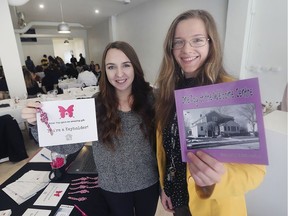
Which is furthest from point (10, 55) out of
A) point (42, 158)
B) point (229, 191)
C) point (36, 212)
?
point (229, 191)

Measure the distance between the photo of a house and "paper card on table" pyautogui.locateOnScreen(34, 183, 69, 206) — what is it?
0.89m

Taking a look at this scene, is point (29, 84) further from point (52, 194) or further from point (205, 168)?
point (205, 168)

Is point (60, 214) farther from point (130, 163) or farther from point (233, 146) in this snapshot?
point (233, 146)

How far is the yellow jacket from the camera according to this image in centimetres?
65

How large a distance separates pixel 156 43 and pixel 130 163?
5204 millimetres

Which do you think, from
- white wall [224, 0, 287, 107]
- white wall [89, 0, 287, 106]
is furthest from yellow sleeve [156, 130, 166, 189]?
white wall [224, 0, 287, 107]

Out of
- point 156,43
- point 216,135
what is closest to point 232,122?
point 216,135

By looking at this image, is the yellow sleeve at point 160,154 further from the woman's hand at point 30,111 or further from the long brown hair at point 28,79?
the long brown hair at point 28,79

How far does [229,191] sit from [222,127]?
0.23 meters

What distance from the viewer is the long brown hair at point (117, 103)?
1.09 meters

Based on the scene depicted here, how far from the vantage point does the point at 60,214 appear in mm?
991

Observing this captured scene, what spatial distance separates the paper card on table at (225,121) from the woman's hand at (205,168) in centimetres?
2

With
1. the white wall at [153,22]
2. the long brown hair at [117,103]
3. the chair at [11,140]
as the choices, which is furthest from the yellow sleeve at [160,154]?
the white wall at [153,22]

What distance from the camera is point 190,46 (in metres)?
0.86
